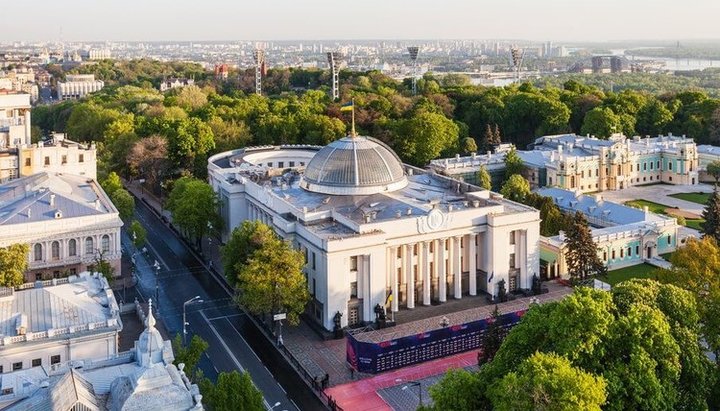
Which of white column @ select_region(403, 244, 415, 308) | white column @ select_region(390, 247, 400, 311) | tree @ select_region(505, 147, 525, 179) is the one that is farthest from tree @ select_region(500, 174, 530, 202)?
white column @ select_region(390, 247, 400, 311)

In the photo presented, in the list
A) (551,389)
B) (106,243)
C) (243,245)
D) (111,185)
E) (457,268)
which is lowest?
(457,268)

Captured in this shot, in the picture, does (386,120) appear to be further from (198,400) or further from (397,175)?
(198,400)

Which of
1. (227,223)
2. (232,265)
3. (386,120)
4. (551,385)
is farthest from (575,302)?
(386,120)

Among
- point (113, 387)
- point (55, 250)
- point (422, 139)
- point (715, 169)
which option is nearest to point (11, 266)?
point (55, 250)

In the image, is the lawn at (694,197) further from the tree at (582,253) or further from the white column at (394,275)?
the white column at (394,275)

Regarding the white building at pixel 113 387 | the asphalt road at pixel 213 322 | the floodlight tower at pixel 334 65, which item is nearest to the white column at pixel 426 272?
the asphalt road at pixel 213 322

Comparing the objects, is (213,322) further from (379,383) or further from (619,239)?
(619,239)
